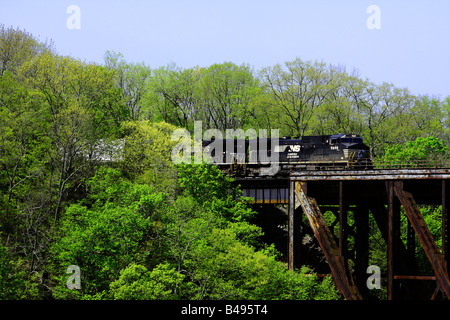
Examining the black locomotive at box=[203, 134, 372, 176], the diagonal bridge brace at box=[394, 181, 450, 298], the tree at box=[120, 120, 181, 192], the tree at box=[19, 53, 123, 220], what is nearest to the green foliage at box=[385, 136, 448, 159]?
Answer: the black locomotive at box=[203, 134, 372, 176]

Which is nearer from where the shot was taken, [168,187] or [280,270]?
[280,270]

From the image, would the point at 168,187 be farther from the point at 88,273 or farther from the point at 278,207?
the point at 278,207

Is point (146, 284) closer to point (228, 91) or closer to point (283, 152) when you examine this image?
point (283, 152)

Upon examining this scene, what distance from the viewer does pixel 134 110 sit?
4181 inches

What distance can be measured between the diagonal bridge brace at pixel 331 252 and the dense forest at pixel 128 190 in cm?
119

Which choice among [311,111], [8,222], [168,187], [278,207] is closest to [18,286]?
[8,222]

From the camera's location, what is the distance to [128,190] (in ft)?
173

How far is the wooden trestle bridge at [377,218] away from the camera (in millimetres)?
35781

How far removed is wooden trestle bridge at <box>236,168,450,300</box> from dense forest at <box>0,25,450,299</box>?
2.40m

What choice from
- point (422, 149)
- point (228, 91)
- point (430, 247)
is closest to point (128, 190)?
point (430, 247)

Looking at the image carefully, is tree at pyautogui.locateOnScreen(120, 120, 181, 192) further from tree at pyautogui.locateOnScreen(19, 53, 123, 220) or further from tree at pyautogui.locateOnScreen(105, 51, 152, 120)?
tree at pyautogui.locateOnScreen(105, 51, 152, 120)

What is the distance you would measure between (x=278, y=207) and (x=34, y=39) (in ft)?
172

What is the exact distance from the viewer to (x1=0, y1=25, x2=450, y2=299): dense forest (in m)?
41.7

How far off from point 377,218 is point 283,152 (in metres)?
24.4
